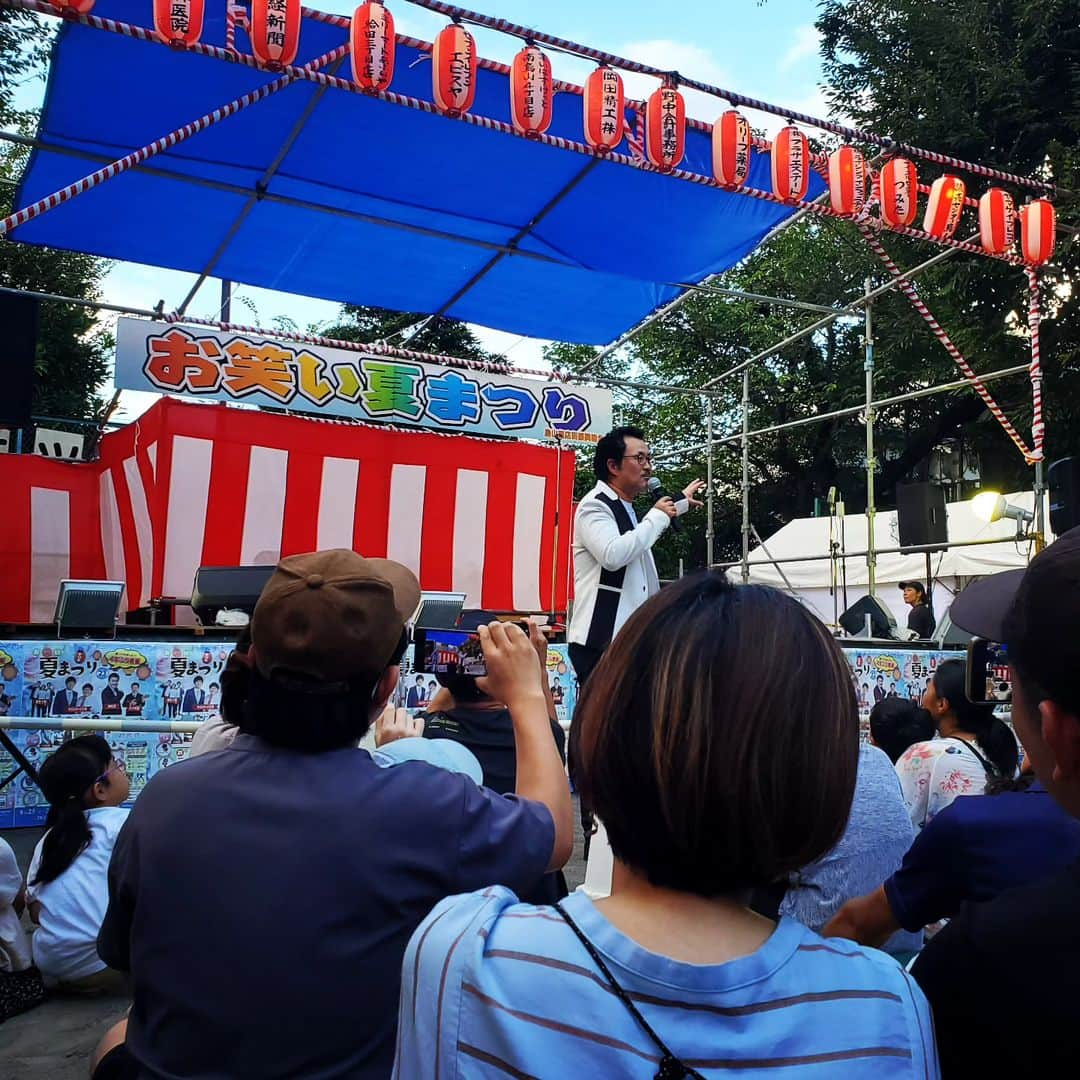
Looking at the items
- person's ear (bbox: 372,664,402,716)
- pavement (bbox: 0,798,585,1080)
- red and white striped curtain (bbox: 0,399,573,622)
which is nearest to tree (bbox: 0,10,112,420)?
red and white striped curtain (bbox: 0,399,573,622)

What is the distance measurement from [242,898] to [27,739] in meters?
4.29

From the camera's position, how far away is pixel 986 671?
1622 millimetres

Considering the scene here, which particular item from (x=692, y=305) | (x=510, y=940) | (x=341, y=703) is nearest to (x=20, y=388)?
(x=341, y=703)

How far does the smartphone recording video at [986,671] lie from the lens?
1618mm

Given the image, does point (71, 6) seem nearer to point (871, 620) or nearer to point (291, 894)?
point (291, 894)

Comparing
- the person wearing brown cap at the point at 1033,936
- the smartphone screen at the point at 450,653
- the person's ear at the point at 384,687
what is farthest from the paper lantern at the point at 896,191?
the person wearing brown cap at the point at 1033,936

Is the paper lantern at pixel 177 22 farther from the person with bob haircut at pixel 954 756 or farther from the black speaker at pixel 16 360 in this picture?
the person with bob haircut at pixel 954 756

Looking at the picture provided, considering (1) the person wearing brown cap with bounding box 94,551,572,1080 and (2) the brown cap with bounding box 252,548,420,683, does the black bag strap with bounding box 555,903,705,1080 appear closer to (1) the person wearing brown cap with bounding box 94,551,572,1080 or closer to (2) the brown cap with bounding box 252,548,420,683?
(1) the person wearing brown cap with bounding box 94,551,572,1080

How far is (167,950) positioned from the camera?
121cm

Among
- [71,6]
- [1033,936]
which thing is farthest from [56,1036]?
[71,6]

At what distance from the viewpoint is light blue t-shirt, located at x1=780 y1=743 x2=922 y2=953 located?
6.43ft

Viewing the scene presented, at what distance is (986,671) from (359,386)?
24.3 feet

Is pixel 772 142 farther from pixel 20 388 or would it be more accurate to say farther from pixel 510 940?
pixel 510 940

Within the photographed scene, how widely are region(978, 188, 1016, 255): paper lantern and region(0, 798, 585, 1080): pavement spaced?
6345 mm
